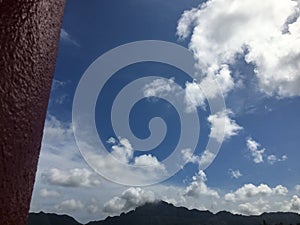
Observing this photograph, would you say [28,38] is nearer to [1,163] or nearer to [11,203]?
[1,163]

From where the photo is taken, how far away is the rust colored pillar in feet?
3.85

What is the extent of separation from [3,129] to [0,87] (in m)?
0.13

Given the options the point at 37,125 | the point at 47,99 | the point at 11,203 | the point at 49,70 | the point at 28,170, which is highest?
the point at 49,70

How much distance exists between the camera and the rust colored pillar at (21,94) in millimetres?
1175

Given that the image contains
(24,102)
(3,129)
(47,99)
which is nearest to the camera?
(3,129)

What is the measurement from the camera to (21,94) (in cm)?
124

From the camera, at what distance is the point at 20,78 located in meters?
1.24

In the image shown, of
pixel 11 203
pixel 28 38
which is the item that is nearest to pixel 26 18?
pixel 28 38

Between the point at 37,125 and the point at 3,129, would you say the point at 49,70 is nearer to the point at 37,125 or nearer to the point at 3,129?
the point at 37,125

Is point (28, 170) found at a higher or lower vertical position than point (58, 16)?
lower

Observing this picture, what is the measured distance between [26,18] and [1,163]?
1.67ft

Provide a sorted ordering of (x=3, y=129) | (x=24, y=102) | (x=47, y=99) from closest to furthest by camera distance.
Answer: (x=3, y=129) → (x=24, y=102) → (x=47, y=99)

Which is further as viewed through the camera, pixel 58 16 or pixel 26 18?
pixel 58 16

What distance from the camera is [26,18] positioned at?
4.26 ft
